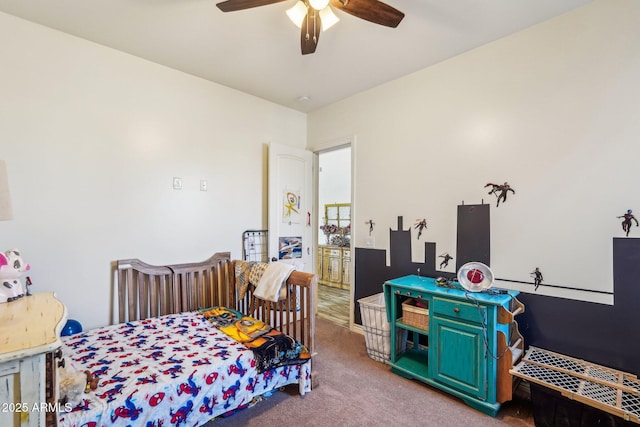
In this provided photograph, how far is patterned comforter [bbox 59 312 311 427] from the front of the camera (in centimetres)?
142

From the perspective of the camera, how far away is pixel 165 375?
1.60m

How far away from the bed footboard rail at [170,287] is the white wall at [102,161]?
0.35 ft

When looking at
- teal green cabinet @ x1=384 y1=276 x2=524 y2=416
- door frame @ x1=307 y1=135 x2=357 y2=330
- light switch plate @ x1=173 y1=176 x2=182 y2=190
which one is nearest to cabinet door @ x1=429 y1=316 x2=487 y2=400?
teal green cabinet @ x1=384 y1=276 x2=524 y2=416

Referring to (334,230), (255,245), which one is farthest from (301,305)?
(334,230)

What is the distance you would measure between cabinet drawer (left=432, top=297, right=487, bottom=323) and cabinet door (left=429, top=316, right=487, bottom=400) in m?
0.04

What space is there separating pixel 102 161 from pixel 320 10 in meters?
2.05

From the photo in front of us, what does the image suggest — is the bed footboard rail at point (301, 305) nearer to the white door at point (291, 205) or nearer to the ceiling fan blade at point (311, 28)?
the white door at point (291, 205)

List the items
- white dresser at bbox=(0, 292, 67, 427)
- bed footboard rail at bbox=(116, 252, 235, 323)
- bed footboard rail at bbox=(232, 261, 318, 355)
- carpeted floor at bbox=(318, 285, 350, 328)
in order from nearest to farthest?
1. white dresser at bbox=(0, 292, 67, 427)
2. bed footboard rail at bbox=(232, 261, 318, 355)
3. bed footboard rail at bbox=(116, 252, 235, 323)
4. carpeted floor at bbox=(318, 285, 350, 328)

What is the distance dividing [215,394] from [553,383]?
1931 millimetres

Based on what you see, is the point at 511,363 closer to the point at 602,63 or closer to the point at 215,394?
the point at 215,394

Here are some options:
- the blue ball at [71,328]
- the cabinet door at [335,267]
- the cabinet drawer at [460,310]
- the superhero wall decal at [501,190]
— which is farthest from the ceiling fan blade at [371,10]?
the cabinet door at [335,267]

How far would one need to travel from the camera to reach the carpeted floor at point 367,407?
182 centimetres

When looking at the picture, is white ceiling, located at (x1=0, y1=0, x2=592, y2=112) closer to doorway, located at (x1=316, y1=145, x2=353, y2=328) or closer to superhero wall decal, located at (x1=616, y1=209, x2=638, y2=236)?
superhero wall decal, located at (x1=616, y1=209, x2=638, y2=236)

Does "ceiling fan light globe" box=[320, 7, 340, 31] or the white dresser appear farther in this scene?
"ceiling fan light globe" box=[320, 7, 340, 31]
